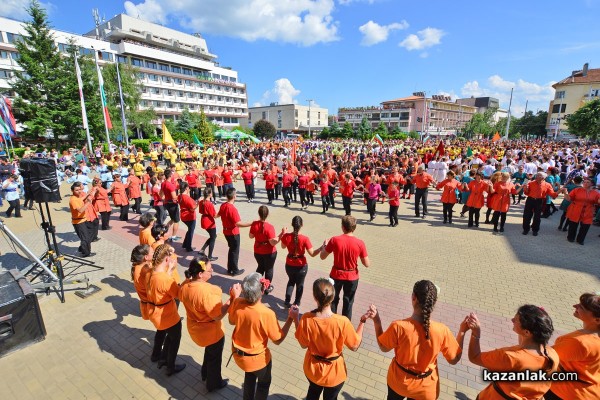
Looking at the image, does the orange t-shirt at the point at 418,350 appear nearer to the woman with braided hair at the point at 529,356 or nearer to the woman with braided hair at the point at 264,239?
the woman with braided hair at the point at 529,356

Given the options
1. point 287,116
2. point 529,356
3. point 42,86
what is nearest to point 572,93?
point 287,116

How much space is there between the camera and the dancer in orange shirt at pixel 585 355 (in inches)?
97.1

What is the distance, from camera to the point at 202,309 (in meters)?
3.18

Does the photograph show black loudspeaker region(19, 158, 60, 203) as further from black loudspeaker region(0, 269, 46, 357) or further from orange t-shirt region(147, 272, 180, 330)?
orange t-shirt region(147, 272, 180, 330)

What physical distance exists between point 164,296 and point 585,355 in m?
4.25

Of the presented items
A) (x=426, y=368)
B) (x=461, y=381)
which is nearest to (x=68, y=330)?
(x=426, y=368)

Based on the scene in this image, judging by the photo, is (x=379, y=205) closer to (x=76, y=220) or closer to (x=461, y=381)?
(x=461, y=381)

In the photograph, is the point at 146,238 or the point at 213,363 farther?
the point at 146,238

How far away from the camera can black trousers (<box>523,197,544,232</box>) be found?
9.07m

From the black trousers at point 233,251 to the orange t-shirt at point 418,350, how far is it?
4550mm

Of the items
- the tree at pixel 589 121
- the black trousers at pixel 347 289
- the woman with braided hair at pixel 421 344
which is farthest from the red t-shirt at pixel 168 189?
the tree at pixel 589 121

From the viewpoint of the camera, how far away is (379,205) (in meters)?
13.8

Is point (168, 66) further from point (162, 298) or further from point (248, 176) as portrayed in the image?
point (162, 298)

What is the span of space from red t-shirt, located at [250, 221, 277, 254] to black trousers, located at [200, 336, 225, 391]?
2.22 meters
